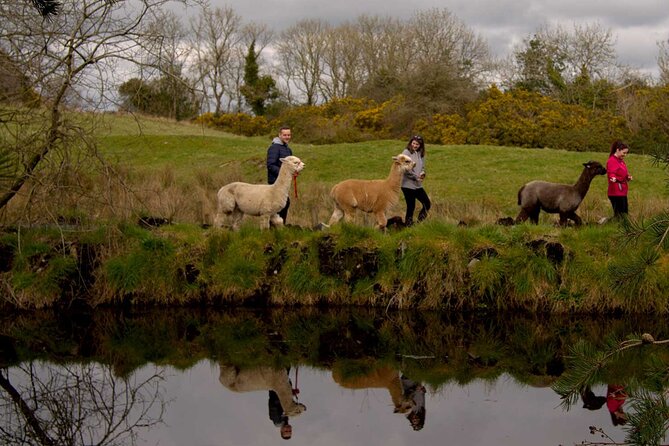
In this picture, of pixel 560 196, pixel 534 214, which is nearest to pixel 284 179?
pixel 534 214

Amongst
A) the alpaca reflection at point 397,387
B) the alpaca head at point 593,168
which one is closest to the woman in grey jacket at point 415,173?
the alpaca head at point 593,168

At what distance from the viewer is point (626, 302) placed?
40.5 feet

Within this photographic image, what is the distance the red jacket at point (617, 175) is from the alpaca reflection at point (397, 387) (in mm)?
6505

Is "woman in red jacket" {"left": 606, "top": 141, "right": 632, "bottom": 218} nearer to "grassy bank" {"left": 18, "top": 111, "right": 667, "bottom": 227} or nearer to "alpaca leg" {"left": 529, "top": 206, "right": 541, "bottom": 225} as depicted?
"alpaca leg" {"left": 529, "top": 206, "right": 541, "bottom": 225}

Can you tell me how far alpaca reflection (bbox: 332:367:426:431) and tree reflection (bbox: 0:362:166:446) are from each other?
7.84ft

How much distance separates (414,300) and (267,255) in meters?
2.74

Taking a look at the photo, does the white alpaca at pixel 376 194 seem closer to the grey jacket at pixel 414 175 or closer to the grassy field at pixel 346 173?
the grey jacket at pixel 414 175

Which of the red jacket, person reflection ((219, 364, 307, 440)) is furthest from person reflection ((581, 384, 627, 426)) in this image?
the red jacket

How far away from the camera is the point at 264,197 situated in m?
13.7

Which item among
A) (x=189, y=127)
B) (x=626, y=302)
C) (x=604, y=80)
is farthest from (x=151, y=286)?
(x=604, y=80)

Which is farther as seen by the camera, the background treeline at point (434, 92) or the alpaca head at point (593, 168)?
the background treeline at point (434, 92)

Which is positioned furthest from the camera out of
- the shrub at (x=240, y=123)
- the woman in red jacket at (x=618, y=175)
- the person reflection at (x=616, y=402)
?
the shrub at (x=240, y=123)

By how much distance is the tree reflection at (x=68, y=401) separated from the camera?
26.5 ft

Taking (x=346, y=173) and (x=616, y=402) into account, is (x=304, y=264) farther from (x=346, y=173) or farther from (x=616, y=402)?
(x=346, y=173)
